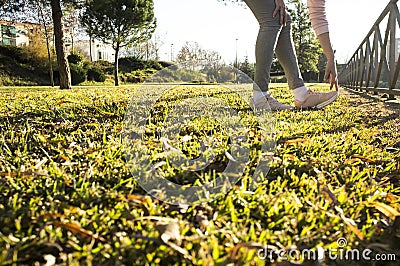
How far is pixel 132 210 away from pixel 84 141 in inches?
35.7

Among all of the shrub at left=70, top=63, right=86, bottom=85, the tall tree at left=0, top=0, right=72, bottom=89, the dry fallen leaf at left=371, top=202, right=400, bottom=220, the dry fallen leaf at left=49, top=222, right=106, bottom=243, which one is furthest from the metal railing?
the shrub at left=70, top=63, right=86, bottom=85

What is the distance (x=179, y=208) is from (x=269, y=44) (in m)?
2.43

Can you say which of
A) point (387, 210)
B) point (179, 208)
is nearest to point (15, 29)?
point (179, 208)

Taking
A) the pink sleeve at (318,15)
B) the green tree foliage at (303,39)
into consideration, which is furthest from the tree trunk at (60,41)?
the green tree foliage at (303,39)

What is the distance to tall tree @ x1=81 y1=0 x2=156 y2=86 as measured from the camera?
2350 cm

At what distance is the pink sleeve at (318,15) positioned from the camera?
118 inches

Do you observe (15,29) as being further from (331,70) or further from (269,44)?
(331,70)

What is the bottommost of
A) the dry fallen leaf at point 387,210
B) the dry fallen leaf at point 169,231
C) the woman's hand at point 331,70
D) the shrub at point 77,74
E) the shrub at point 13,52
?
the dry fallen leaf at point 387,210

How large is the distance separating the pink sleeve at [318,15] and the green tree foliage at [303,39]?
3315cm

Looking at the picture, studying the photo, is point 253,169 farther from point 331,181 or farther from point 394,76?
point 394,76

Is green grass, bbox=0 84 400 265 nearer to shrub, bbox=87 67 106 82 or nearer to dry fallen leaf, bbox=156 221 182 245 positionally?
dry fallen leaf, bbox=156 221 182 245

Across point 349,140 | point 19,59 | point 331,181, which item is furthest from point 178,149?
point 19,59

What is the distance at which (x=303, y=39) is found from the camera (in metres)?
36.4

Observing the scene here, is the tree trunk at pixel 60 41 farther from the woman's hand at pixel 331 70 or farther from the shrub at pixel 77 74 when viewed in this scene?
the shrub at pixel 77 74
